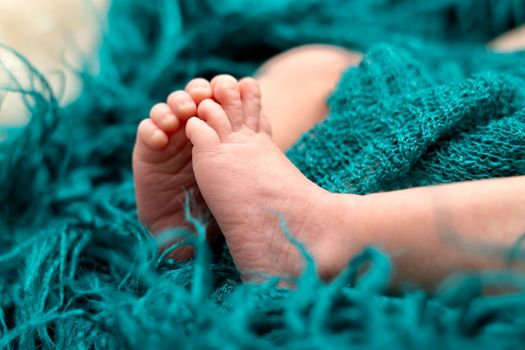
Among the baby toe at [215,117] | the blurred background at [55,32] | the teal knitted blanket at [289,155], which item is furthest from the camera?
the blurred background at [55,32]

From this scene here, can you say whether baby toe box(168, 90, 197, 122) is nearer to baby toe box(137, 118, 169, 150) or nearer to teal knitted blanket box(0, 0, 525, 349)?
baby toe box(137, 118, 169, 150)

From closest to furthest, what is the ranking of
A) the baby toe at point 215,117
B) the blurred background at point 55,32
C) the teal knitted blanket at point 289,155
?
the teal knitted blanket at point 289,155
the baby toe at point 215,117
the blurred background at point 55,32

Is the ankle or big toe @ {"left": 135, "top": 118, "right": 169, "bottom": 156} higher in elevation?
big toe @ {"left": 135, "top": 118, "right": 169, "bottom": 156}

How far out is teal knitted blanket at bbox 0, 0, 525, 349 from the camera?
1.43 ft

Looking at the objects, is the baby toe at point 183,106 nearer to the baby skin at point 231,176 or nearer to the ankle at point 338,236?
the baby skin at point 231,176

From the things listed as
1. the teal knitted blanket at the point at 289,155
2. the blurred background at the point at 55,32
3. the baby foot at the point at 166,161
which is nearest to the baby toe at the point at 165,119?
the baby foot at the point at 166,161

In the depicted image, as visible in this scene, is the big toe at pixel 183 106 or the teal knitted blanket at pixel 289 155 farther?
the big toe at pixel 183 106

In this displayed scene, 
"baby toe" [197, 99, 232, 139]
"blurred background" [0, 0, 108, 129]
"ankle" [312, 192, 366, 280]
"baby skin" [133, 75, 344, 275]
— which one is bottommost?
"ankle" [312, 192, 366, 280]

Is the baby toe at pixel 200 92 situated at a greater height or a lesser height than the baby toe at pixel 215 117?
greater

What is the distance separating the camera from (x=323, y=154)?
646 millimetres

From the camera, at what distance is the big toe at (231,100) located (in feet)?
1.90

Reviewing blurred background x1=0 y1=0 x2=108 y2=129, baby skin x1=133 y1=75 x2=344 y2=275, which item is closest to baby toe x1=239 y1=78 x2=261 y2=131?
baby skin x1=133 y1=75 x2=344 y2=275

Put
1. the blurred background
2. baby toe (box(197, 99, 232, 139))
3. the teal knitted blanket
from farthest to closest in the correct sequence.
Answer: the blurred background
baby toe (box(197, 99, 232, 139))
the teal knitted blanket

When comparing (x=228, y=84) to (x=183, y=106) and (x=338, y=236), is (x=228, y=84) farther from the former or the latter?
(x=338, y=236)
